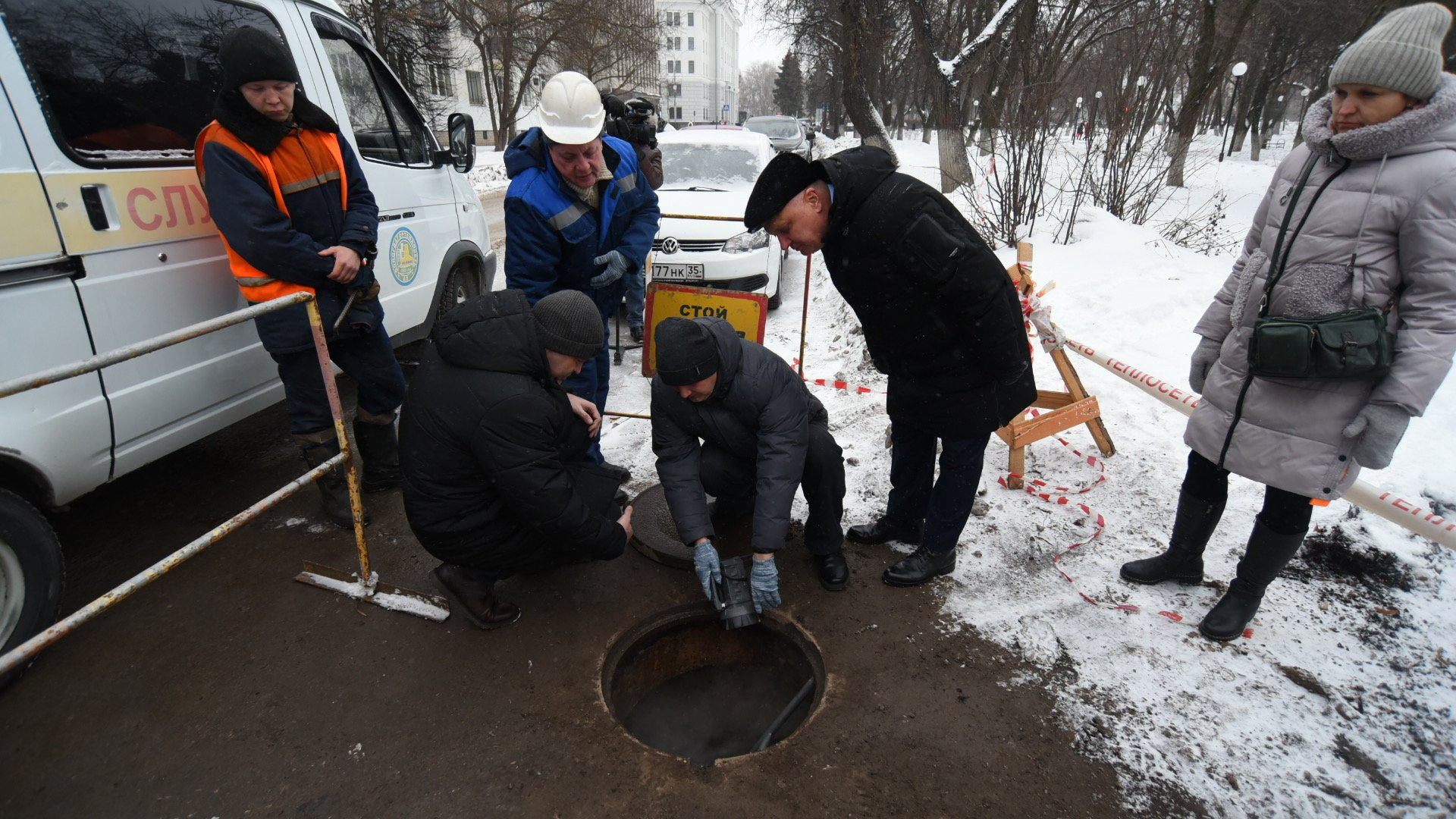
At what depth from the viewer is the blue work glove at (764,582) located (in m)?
2.71

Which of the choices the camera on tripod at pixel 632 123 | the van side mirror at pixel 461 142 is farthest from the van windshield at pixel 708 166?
the van side mirror at pixel 461 142

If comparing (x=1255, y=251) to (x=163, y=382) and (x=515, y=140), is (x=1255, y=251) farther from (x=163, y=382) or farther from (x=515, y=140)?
(x=163, y=382)

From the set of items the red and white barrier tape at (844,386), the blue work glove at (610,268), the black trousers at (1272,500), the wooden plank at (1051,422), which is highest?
the blue work glove at (610,268)

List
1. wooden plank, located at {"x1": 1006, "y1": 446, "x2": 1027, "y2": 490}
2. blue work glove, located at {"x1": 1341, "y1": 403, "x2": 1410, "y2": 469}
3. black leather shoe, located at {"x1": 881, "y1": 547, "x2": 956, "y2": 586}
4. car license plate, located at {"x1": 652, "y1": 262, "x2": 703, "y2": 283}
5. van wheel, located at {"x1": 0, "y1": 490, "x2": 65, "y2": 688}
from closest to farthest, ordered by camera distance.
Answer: blue work glove, located at {"x1": 1341, "y1": 403, "x2": 1410, "y2": 469}, van wheel, located at {"x1": 0, "y1": 490, "x2": 65, "y2": 688}, black leather shoe, located at {"x1": 881, "y1": 547, "x2": 956, "y2": 586}, wooden plank, located at {"x1": 1006, "y1": 446, "x2": 1027, "y2": 490}, car license plate, located at {"x1": 652, "y1": 262, "x2": 703, "y2": 283}

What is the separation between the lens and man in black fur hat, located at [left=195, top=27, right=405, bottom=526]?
2.70 metres

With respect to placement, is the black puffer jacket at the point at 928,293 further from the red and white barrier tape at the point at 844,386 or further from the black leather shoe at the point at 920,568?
the red and white barrier tape at the point at 844,386

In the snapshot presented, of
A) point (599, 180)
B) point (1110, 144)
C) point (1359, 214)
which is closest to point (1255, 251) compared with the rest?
point (1359, 214)

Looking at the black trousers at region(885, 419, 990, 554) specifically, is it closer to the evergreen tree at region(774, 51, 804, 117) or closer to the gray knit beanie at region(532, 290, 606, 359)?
the gray knit beanie at region(532, 290, 606, 359)

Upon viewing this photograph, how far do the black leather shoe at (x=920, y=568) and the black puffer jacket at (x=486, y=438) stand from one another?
126 cm

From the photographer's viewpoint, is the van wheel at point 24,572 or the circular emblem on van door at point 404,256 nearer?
the van wheel at point 24,572

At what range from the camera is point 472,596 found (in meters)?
2.74

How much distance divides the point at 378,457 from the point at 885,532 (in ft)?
8.48

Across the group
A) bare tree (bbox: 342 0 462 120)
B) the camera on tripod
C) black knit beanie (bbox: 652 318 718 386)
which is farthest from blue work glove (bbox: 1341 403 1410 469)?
bare tree (bbox: 342 0 462 120)

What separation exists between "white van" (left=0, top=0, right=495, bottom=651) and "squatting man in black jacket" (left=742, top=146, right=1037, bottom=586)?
231cm
